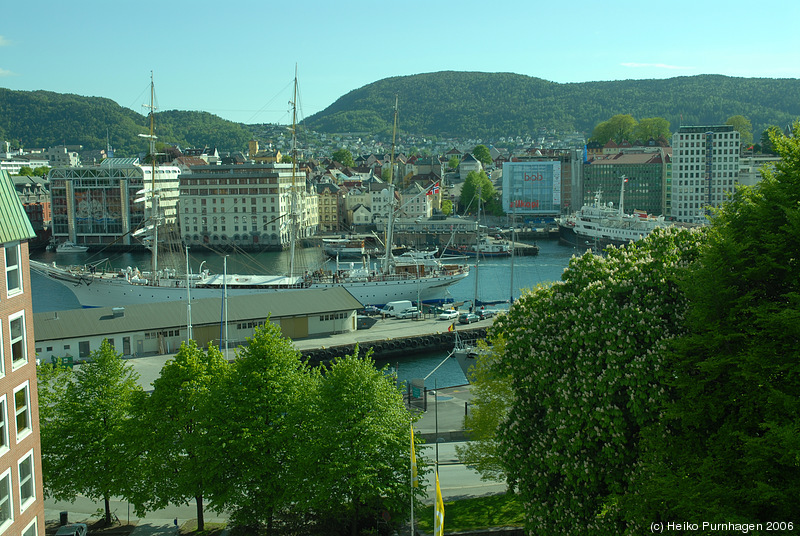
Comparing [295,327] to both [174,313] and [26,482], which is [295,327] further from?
[26,482]

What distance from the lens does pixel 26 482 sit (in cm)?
813

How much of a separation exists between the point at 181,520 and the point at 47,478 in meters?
2.27

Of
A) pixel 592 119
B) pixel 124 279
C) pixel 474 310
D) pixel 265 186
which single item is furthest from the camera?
pixel 592 119

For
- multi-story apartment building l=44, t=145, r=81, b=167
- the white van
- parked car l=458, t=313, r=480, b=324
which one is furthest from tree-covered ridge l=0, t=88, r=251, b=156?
parked car l=458, t=313, r=480, b=324

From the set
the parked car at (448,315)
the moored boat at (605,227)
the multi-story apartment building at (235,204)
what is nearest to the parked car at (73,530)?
the parked car at (448,315)

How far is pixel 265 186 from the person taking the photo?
7019cm

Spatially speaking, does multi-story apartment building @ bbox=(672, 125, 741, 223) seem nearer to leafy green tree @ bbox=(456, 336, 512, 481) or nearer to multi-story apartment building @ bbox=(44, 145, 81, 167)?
leafy green tree @ bbox=(456, 336, 512, 481)

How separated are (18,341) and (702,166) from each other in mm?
76924

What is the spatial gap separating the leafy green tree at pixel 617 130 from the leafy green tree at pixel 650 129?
1.47 meters

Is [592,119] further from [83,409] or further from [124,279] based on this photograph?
[83,409]

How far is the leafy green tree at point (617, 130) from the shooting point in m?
114

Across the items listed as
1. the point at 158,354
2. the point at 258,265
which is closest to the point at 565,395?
the point at 158,354

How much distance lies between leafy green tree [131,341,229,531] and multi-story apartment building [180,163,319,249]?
5692cm

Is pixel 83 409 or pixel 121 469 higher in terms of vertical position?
pixel 83 409
